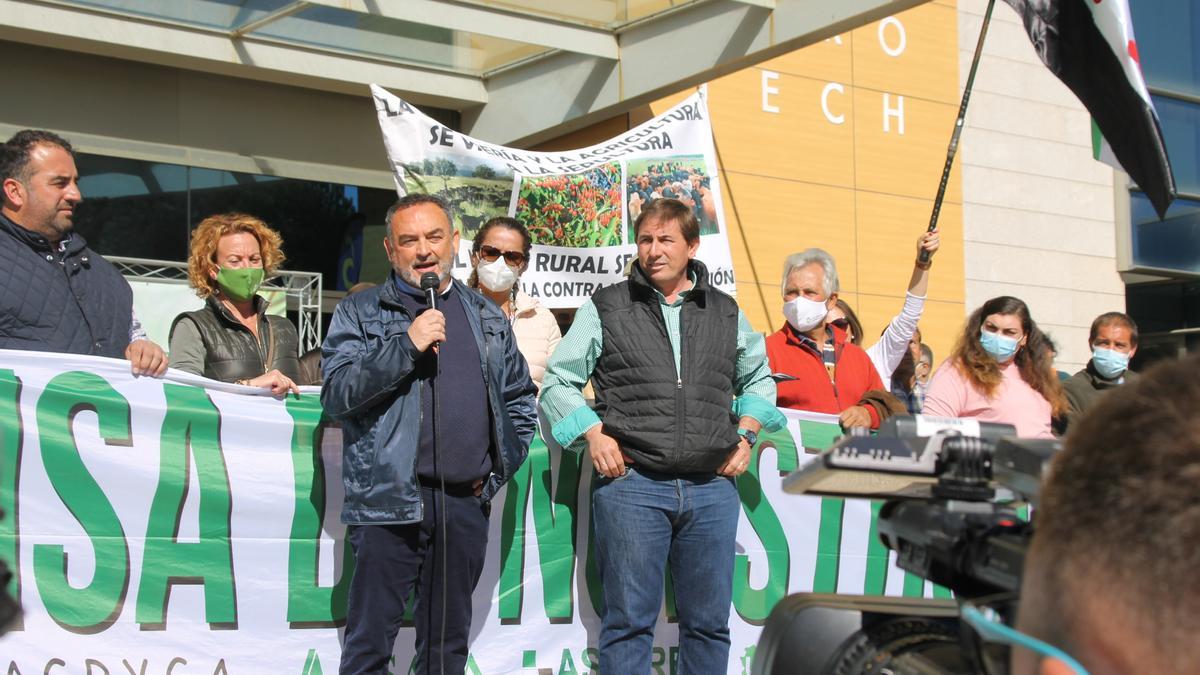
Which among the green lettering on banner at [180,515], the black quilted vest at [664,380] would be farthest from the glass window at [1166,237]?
the green lettering on banner at [180,515]

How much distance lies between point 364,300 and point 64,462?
1.27m

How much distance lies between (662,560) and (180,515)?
185cm

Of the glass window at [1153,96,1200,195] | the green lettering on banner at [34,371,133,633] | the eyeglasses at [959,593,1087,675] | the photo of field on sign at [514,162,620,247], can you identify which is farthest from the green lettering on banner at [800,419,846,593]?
the glass window at [1153,96,1200,195]

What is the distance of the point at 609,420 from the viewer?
4.92m

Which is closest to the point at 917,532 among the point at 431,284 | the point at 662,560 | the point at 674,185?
the point at 431,284

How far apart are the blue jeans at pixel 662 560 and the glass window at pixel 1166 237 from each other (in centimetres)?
965

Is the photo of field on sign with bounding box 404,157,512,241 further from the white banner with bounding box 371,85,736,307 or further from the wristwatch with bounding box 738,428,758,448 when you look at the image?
the wristwatch with bounding box 738,428,758,448

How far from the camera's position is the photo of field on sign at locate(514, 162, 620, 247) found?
7.71m

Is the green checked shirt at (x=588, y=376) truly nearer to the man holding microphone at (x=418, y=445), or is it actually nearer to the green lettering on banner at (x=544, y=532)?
the man holding microphone at (x=418, y=445)

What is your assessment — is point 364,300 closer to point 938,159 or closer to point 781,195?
point 781,195

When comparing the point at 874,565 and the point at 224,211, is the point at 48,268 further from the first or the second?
the point at 224,211

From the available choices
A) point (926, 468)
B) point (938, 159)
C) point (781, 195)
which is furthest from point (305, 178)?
point (926, 468)

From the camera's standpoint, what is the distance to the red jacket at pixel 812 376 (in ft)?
19.5

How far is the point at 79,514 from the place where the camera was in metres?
4.76
